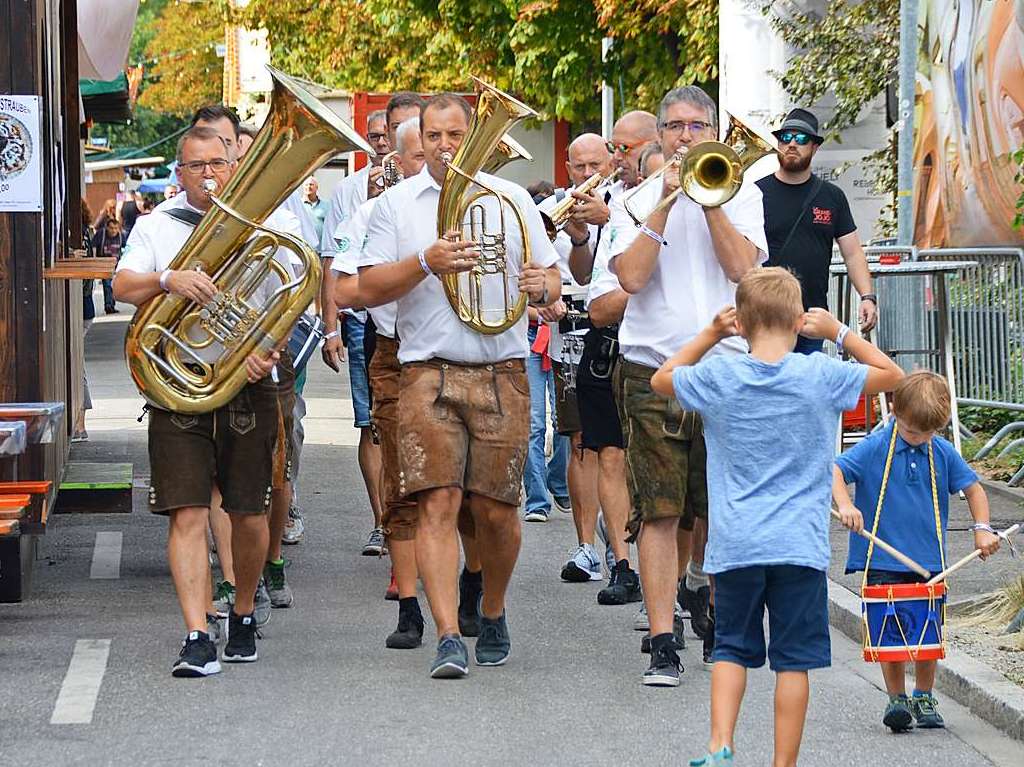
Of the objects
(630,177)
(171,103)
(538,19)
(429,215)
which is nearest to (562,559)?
(630,177)

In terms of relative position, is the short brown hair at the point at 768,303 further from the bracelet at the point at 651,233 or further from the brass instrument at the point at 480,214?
the brass instrument at the point at 480,214

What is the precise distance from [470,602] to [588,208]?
167 cm

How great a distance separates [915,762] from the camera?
6.07 meters

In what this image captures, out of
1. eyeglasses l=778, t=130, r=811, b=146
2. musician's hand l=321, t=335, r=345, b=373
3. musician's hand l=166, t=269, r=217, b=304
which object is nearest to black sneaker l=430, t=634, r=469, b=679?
musician's hand l=166, t=269, r=217, b=304

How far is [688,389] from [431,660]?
7.70 ft

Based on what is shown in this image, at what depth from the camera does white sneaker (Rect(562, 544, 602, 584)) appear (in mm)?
9359

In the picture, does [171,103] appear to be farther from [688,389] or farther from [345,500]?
[688,389]

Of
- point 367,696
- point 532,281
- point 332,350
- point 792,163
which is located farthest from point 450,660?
point 792,163

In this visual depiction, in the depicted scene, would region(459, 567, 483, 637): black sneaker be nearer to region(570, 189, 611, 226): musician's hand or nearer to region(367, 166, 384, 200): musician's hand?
region(570, 189, 611, 226): musician's hand

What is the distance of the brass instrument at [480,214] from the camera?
274 inches

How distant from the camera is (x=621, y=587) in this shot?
8734 mm

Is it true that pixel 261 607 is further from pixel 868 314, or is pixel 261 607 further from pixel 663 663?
pixel 868 314

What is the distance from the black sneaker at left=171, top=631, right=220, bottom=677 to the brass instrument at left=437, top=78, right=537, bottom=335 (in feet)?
4.77

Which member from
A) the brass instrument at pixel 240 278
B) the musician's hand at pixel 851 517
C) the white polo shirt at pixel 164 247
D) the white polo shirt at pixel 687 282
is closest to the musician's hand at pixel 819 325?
the musician's hand at pixel 851 517
